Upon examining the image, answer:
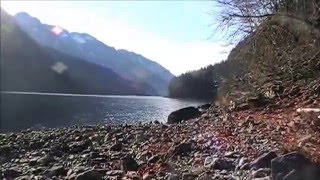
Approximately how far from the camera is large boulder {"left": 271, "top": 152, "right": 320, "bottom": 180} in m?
7.41

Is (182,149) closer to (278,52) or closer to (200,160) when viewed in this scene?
(200,160)

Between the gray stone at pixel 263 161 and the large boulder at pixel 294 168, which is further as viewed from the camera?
the gray stone at pixel 263 161

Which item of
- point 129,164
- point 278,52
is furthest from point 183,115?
point 129,164

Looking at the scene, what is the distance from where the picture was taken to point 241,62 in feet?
76.5

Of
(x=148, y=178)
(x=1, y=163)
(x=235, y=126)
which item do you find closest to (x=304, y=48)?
(x=235, y=126)

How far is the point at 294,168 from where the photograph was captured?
7.54 m

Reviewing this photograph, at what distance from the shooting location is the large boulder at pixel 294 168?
741 centimetres

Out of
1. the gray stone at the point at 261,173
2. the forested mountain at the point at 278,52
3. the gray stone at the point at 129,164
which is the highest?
the forested mountain at the point at 278,52

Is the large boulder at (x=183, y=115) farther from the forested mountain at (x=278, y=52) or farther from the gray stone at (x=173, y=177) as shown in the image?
the gray stone at (x=173, y=177)

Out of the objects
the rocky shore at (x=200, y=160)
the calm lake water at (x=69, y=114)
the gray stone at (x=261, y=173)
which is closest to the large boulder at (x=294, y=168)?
the rocky shore at (x=200, y=160)

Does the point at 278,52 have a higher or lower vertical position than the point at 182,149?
higher

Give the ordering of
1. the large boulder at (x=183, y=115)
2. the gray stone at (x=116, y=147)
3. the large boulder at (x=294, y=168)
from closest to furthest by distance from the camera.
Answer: the large boulder at (x=294, y=168)
the gray stone at (x=116, y=147)
the large boulder at (x=183, y=115)

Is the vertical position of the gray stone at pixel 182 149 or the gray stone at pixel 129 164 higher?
the gray stone at pixel 182 149

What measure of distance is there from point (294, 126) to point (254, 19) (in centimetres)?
940
